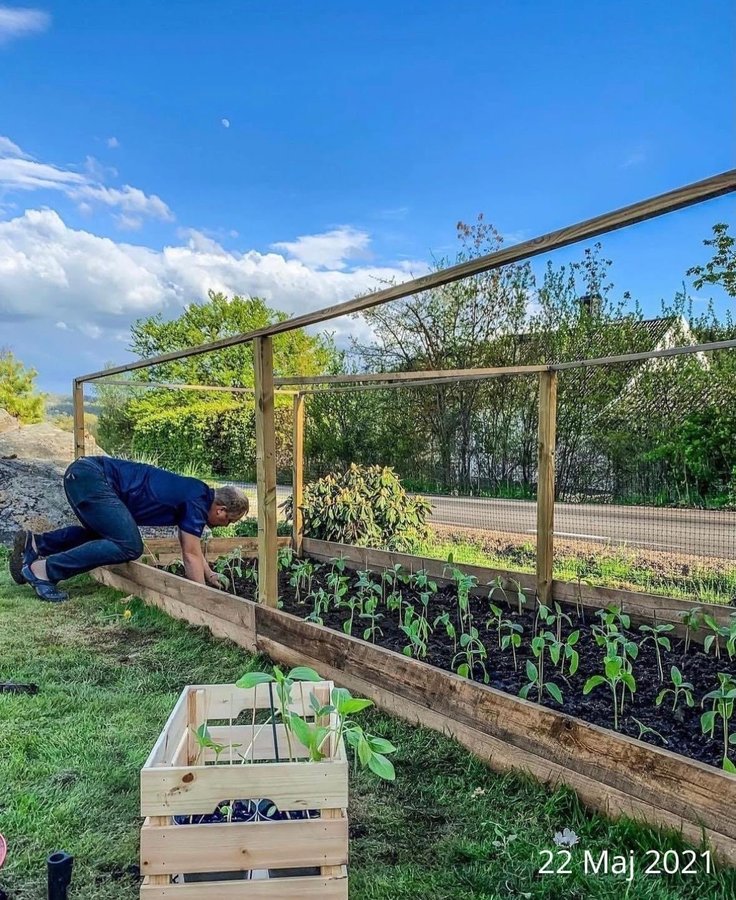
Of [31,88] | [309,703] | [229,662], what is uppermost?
[31,88]

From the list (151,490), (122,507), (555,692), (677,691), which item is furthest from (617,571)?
(122,507)

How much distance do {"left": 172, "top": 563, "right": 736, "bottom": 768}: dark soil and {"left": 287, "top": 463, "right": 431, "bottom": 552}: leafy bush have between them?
1490 millimetres

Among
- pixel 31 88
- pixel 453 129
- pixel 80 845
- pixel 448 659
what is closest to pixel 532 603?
pixel 448 659

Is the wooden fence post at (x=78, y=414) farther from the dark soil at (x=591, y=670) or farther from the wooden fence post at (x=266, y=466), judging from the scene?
the wooden fence post at (x=266, y=466)

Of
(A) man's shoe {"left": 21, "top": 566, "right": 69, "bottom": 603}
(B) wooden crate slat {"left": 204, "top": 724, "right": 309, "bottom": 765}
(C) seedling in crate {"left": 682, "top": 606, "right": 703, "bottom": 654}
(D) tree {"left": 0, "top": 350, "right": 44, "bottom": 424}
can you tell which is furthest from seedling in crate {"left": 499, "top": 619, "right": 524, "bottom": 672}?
(D) tree {"left": 0, "top": 350, "right": 44, "bottom": 424}

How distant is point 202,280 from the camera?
41.9 ft

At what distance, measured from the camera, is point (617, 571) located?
4.36m

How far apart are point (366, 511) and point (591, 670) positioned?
2860 millimetres

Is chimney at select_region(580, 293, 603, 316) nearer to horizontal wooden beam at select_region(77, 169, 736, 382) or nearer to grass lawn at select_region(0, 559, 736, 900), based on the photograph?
horizontal wooden beam at select_region(77, 169, 736, 382)

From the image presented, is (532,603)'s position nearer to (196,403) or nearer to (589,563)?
(589,563)

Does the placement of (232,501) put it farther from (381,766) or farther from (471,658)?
(381,766)

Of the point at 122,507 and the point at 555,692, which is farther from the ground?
the point at 122,507

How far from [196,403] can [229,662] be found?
8044 mm

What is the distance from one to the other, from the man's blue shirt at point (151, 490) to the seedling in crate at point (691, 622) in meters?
2.50
